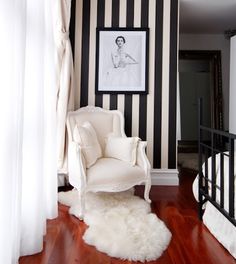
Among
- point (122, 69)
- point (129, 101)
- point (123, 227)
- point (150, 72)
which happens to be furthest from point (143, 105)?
point (123, 227)

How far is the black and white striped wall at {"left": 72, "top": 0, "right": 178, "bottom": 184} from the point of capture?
3.53 m

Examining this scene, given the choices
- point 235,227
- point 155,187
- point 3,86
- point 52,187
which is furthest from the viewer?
point 155,187

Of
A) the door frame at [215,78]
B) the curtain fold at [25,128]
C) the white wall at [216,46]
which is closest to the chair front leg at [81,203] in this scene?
the curtain fold at [25,128]

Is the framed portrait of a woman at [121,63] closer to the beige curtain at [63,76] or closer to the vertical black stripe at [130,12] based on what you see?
the vertical black stripe at [130,12]

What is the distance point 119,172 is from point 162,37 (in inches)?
79.0

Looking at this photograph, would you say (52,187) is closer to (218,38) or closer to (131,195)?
(131,195)

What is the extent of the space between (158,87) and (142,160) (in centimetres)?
123

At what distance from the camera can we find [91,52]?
3543mm

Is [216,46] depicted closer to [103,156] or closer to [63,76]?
[63,76]

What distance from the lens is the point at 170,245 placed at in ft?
6.41

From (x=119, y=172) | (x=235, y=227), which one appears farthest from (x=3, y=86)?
(x=235, y=227)

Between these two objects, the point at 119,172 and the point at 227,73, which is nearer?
the point at 119,172

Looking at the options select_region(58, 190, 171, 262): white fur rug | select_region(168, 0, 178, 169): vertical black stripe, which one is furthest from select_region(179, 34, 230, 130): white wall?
select_region(58, 190, 171, 262): white fur rug

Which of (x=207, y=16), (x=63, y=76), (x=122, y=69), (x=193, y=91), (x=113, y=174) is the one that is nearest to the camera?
(x=113, y=174)
